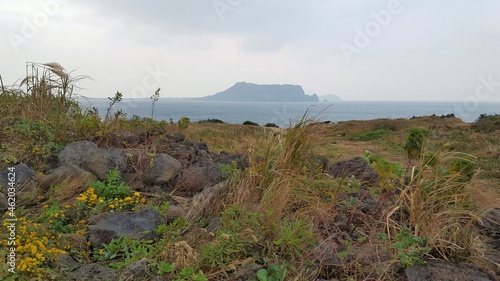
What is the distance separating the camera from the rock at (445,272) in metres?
2.87

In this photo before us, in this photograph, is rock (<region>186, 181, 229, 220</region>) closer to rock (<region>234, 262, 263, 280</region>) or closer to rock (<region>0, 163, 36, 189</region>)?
rock (<region>234, 262, 263, 280</region>)

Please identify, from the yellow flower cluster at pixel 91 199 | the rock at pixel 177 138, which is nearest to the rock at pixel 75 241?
the yellow flower cluster at pixel 91 199

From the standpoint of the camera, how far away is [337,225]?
361cm

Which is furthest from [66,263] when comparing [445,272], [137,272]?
[445,272]

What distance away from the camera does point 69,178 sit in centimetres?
412

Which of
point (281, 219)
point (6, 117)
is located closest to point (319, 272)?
point (281, 219)

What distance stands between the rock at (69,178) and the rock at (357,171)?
278 centimetres

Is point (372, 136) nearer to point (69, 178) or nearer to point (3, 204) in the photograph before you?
point (69, 178)

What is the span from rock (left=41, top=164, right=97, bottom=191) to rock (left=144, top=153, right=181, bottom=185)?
0.56 meters

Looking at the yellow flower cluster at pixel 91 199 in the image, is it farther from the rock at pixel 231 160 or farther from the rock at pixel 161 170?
the rock at pixel 231 160

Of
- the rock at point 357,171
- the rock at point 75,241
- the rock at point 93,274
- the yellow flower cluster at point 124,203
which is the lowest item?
the rock at point 93,274

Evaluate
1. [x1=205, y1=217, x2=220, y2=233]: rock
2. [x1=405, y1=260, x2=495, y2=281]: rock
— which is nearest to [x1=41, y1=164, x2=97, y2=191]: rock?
[x1=205, y1=217, x2=220, y2=233]: rock

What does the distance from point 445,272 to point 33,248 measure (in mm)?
2640

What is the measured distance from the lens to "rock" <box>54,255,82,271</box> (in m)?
2.72
